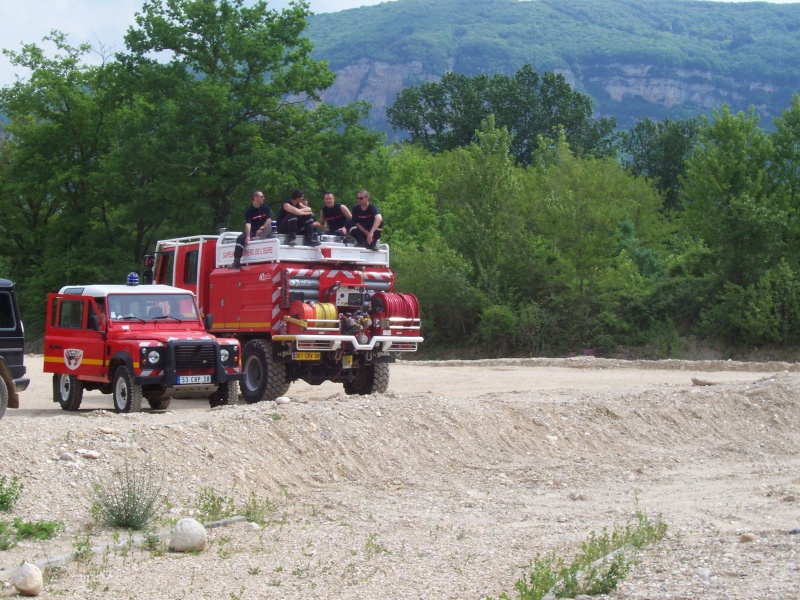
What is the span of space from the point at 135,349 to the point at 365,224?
5.27 meters

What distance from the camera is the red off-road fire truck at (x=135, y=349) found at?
17500mm

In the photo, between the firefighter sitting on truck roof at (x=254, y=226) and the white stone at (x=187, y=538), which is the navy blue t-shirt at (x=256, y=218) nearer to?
the firefighter sitting on truck roof at (x=254, y=226)

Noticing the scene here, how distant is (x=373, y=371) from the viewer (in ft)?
68.7

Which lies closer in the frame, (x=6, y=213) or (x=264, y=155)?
(x=264, y=155)

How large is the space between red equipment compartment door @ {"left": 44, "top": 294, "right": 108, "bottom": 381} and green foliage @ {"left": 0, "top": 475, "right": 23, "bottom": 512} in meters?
6.99

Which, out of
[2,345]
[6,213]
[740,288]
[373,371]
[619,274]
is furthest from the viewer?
[6,213]

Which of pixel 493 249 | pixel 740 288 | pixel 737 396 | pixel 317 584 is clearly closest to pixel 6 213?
pixel 493 249

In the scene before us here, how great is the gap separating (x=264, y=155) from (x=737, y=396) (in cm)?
2763

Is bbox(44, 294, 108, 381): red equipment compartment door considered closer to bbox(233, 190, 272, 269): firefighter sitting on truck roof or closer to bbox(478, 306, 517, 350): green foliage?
bbox(233, 190, 272, 269): firefighter sitting on truck roof

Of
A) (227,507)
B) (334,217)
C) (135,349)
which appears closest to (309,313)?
(334,217)

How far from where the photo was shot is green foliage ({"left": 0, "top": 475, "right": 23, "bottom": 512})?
35.8ft

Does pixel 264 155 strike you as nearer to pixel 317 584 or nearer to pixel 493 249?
pixel 493 249

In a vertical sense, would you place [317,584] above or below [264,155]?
below

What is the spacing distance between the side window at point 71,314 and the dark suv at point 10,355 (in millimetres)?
3147
